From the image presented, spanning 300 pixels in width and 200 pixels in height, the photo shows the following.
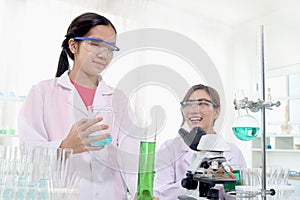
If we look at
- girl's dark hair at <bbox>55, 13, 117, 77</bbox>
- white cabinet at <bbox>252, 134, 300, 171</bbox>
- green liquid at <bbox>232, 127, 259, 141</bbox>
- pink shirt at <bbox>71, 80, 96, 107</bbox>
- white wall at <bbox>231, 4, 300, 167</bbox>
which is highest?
white wall at <bbox>231, 4, 300, 167</bbox>

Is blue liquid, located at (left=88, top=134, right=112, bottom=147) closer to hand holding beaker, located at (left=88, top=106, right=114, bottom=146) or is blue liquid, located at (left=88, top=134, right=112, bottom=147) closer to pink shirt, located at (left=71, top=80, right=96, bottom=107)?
hand holding beaker, located at (left=88, top=106, right=114, bottom=146)

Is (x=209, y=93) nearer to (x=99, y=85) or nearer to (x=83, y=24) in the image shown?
(x=99, y=85)

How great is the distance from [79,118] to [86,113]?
31 millimetres

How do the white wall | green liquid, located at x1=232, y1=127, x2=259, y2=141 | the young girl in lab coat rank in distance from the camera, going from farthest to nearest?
the white wall → the young girl in lab coat → green liquid, located at x1=232, y1=127, x2=259, y2=141

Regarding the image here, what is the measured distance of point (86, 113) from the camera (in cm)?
98

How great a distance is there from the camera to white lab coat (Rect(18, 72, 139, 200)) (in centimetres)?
98

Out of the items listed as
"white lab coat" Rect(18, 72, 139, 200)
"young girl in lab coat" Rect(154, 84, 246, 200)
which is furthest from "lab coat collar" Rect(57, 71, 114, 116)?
"young girl in lab coat" Rect(154, 84, 246, 200)

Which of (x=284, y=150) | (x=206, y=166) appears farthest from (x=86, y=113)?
(x=284, y=150)

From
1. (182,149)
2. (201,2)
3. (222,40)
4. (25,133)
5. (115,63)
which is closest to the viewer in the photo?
(25,133)

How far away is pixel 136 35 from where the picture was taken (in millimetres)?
1098

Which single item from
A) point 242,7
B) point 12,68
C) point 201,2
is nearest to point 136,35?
point 12,68

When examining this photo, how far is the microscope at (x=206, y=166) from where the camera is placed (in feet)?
3.05

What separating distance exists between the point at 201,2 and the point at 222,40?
0.72 metres

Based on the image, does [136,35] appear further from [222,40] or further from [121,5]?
[222,40]
